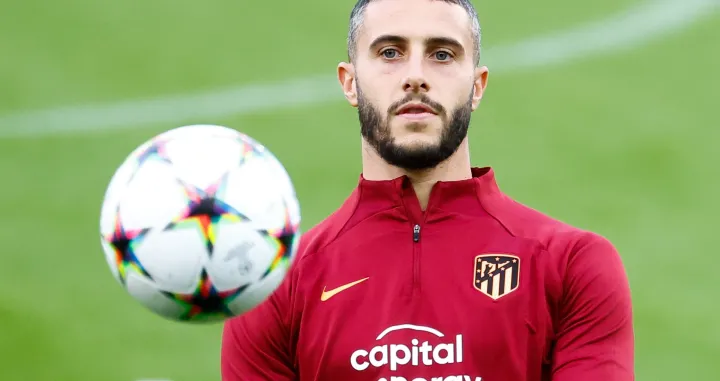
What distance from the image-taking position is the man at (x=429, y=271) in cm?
596

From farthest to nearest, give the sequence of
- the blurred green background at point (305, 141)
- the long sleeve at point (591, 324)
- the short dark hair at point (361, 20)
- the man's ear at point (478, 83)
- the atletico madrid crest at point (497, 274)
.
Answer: the blurred green background at point (305, 141) < the man's ear at point (478, 83) < the short dark hair at point (361, 20) < the atletico madrid crest at point (497, 274) < the long sleeve at point (591, 324)

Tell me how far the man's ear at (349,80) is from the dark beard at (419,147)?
27 cm

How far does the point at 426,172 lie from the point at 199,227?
122 cm

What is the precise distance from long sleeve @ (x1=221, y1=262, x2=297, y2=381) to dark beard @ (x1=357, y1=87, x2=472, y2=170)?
63cm

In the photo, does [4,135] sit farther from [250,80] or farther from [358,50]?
[358,50]

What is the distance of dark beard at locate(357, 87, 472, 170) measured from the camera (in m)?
6.09

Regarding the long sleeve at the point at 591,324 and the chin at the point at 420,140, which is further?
the chin at the point at 420,140

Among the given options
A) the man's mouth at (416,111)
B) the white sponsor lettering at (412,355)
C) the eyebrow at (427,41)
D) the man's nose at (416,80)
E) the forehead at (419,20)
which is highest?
the forehead at (419,20)

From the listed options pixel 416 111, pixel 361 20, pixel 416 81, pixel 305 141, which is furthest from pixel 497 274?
pixel 305 141

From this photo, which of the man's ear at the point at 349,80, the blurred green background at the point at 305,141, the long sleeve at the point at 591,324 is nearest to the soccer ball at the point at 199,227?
the man's ear at the point at 349,80

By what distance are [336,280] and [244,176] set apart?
87 cm

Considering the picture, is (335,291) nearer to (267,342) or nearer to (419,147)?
(267,342)

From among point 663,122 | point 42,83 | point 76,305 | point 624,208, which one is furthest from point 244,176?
point 42,83

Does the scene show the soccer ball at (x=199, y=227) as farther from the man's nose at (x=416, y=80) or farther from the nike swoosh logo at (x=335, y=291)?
the man's nose at (x=416, y=80)
